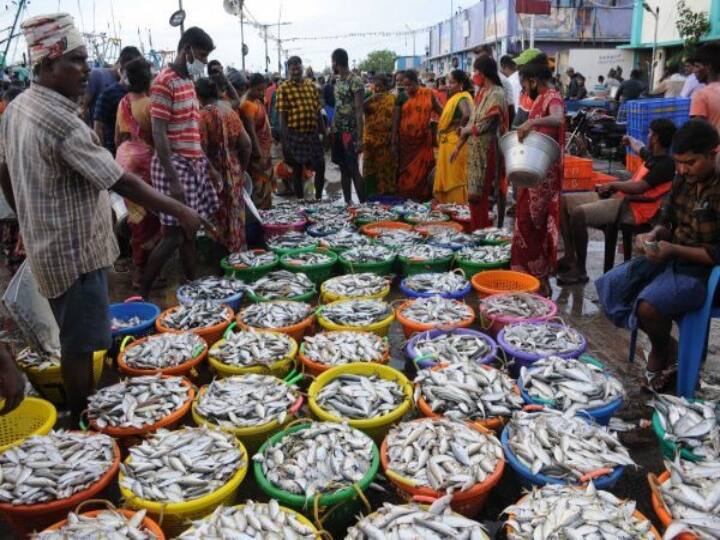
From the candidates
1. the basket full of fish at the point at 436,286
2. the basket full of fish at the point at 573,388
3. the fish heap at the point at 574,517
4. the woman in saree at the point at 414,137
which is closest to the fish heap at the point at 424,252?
the basket full of fish at the point at 436,286

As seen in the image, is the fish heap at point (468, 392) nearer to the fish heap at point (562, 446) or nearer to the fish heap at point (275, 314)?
the fish heap at point (562, 446)

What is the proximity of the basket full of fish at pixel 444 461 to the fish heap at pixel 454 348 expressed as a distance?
2.41ft

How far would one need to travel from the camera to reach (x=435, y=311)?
4.15m

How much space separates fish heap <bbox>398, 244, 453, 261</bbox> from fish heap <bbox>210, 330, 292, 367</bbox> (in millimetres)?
1998

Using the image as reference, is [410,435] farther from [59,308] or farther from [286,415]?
[59,308]

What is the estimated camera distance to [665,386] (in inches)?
143

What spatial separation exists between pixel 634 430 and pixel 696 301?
85cm

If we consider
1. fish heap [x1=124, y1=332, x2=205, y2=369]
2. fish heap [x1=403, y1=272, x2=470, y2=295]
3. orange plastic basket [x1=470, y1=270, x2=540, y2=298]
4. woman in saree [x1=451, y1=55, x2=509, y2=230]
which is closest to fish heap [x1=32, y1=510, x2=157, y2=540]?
fish heap [x1=124, y1=332, x2=205, y2=369]

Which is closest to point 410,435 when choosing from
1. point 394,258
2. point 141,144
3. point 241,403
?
point 241,403

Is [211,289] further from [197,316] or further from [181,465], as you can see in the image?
[181,465]

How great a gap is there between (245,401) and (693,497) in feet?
7.07

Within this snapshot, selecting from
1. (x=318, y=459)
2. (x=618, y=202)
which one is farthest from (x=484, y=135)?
(x=318, y=459)

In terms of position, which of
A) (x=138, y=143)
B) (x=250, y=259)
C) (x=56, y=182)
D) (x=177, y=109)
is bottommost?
(x=250, y=259)

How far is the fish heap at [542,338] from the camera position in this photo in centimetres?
354
